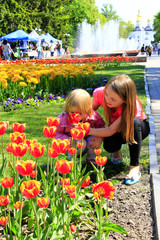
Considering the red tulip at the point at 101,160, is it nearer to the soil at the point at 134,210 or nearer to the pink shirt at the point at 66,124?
the soil at the point at 134,210

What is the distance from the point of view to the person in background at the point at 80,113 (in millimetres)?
2674

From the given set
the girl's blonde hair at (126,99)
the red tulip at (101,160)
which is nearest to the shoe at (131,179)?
the girl's blonde hair at (126,99)

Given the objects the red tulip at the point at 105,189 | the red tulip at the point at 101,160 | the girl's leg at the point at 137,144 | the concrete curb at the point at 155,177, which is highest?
the red tulip at the point at 105,189

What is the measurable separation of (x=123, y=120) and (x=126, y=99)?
0.19m

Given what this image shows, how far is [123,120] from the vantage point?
106 inches

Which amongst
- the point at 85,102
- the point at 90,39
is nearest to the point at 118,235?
the point at 85,102

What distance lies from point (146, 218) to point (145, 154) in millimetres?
1330

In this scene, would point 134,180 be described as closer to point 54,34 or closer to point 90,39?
point 90,39

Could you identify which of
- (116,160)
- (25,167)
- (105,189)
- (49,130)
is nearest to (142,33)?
(116,160)

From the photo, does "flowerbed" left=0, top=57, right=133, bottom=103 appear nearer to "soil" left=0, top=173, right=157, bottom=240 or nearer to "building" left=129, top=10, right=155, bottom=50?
"soil" left=0, top=173, right=157, bottom=240

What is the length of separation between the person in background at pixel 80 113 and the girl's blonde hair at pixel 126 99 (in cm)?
23

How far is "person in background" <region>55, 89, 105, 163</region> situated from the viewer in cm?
267

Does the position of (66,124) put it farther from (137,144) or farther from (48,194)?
(48,194)

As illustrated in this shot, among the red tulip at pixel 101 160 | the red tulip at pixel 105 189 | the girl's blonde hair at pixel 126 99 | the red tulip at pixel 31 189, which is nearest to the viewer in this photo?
the red tulip at pixel 31 189
